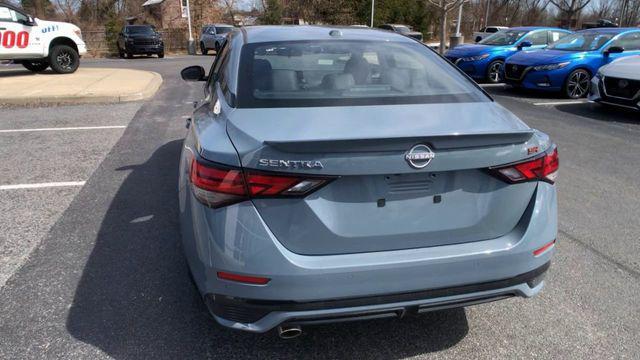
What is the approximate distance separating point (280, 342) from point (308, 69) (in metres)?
1.62

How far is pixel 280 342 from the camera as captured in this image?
2.65 m

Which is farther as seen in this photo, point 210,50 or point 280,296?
point 210,50

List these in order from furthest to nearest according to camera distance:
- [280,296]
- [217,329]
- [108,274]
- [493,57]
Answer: [493,57] → [108,274] → [217,329] → [280,296]

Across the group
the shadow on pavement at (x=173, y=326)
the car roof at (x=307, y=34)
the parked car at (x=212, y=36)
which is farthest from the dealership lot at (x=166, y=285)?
the parked car at (x=212, y=36)

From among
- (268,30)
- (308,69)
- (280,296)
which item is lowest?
(280,296)

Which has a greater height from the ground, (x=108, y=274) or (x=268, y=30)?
(x=268, y=30)

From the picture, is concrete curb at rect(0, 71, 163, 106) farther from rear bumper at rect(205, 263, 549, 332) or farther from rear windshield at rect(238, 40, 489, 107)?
rear bumper at rect(205, 263, 549, 332)

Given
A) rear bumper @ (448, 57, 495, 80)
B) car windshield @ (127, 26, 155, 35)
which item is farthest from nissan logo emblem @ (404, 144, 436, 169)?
car windshield @ (127, 26, 155, 35)

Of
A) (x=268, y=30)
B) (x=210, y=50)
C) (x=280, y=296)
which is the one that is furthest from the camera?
(x=210, y=50)

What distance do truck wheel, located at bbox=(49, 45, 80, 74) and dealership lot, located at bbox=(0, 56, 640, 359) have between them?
27.7 feet

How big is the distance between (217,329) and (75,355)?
73 cm

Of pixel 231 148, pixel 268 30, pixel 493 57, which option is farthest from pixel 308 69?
pixel 493 57

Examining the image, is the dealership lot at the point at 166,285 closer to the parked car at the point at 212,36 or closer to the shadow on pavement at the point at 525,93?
the shadow on pavement at the point at 525,93

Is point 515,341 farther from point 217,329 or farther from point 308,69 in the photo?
point 308,69
